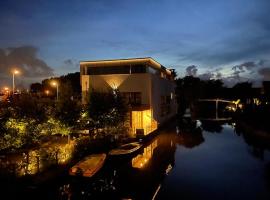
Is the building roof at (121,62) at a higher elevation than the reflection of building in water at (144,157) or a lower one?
higher

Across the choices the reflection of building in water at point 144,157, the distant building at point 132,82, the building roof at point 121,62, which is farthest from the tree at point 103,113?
the building roof at point 121,62

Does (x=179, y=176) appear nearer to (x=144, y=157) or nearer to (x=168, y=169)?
(x=168, y=169)

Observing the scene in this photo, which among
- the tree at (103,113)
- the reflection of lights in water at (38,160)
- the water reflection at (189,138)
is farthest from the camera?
the water reflection at (189,138)

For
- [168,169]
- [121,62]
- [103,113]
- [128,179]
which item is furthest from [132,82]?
[128,179]

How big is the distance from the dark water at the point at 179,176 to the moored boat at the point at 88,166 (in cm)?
56

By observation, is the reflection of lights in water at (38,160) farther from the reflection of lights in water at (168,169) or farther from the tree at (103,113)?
the reflection of lights in water at (168,169)

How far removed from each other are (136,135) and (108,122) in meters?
5.28

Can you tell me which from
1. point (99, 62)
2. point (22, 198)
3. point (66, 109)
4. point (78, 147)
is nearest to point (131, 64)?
point (99, 62)

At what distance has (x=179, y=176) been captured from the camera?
70.9 feet

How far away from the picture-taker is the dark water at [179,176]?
17641 millimetres

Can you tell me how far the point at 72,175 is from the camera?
18.8 meters

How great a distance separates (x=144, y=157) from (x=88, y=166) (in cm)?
874

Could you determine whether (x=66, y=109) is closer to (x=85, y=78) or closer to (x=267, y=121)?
(x=85, y=78)

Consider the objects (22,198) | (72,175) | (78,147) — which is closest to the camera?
(22,198)
